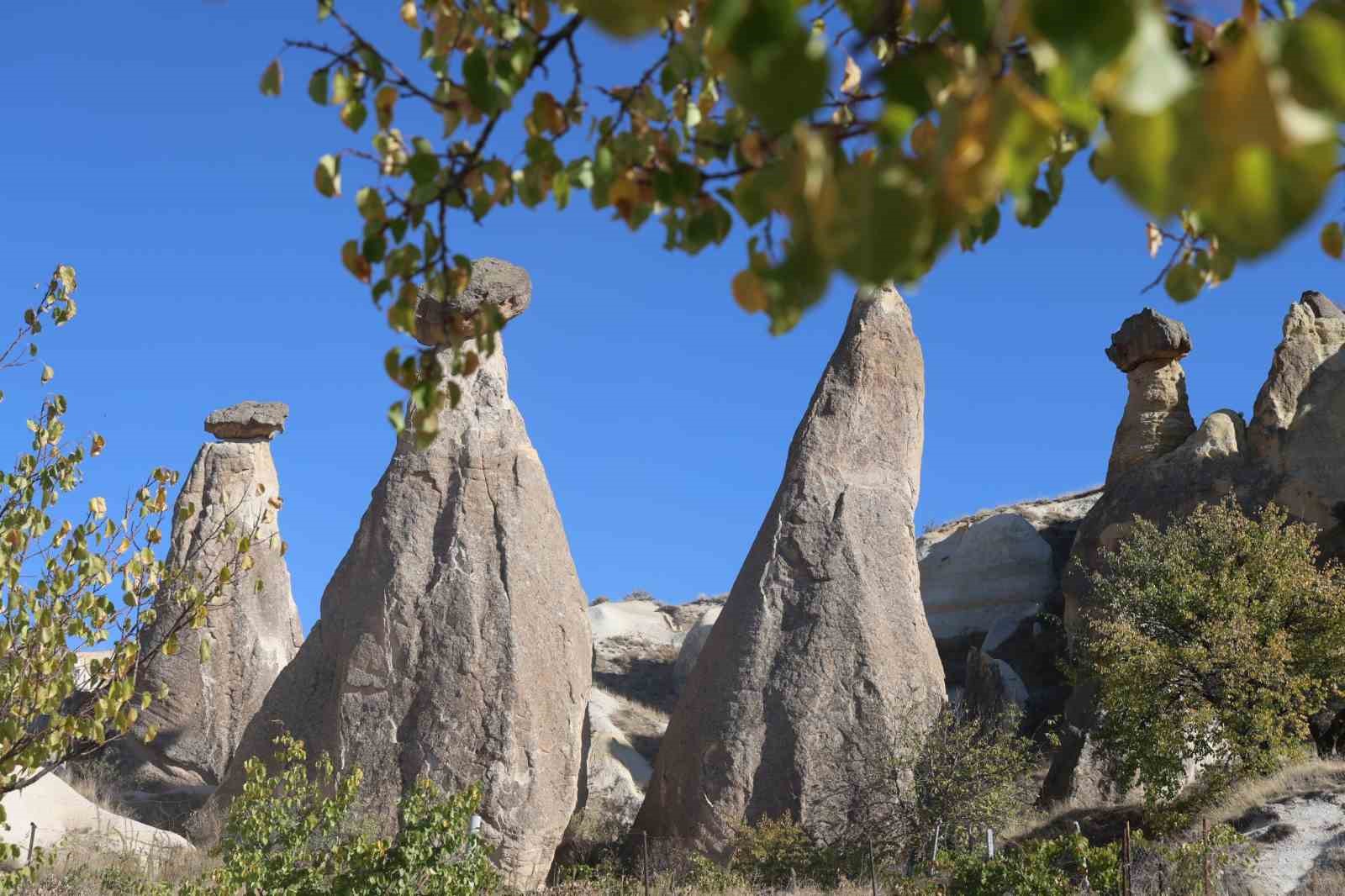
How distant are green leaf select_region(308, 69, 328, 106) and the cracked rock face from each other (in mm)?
17067

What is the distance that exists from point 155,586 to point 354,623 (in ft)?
31.1

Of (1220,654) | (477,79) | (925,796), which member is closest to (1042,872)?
(925,796)

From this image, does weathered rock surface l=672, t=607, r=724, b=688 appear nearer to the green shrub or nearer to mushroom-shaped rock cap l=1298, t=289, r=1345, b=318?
mushroom-shaped rock cap l=1298, t=289, r=1345, b=318

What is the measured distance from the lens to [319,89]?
302cm

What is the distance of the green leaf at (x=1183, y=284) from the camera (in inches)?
99.0

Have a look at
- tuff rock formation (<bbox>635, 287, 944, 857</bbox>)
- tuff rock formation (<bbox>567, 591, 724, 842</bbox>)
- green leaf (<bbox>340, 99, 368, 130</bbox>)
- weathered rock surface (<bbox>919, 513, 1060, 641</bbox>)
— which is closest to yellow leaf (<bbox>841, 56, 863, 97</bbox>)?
green leaf (<bbox>340, 99, 368, 130</bbox>)

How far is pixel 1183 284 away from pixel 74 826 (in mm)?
15192

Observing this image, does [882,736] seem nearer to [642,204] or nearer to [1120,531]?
[1120,531]

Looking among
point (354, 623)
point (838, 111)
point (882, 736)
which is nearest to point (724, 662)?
point (882, 736)

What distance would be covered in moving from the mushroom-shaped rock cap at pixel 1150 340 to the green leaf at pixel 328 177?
22936 millimetres

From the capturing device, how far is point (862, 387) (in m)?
17.2

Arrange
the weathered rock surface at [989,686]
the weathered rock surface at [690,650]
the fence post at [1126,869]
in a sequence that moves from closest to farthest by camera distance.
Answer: the fence post at [1126,869] → the weathered rock surface at [989,686] → the weathered rock surface at [690,650]

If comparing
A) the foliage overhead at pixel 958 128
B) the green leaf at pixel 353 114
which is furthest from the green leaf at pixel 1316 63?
the green leaf at pixel 353 114

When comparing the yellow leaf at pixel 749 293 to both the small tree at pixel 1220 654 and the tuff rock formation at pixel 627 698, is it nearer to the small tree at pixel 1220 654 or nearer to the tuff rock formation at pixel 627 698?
the small tree at pixel 1220 654
